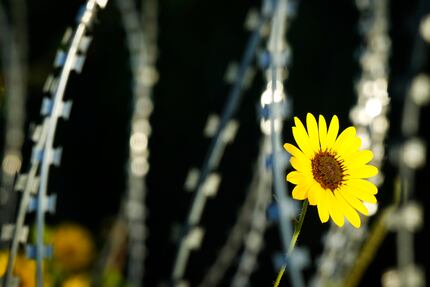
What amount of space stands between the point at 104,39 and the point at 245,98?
0.84 m

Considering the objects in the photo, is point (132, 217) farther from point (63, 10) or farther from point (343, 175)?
point (63, 10)

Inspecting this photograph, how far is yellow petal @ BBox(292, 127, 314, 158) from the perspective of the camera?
2.06ft

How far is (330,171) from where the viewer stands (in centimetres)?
66

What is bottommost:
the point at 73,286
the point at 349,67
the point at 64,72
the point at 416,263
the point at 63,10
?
the point at 73,286

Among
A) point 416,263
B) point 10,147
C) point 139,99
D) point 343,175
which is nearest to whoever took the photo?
point 343,175

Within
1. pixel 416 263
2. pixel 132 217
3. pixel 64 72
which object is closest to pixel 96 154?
pixel 132 217

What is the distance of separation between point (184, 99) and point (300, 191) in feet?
8.01

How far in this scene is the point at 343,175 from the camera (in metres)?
0.69

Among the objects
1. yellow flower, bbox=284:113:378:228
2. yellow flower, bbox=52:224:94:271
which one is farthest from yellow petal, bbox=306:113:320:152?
yellow flower, bbox=52:224:94:271

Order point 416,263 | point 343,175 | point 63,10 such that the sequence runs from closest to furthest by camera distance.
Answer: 1. point 343,175
2. point 416,263
3. point 63,10

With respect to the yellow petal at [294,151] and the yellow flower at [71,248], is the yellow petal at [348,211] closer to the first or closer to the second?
the yellow petal at [294,151]

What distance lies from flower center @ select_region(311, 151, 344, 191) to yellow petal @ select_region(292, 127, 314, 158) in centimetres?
1

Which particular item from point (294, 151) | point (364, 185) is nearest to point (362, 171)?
point (364, 185)

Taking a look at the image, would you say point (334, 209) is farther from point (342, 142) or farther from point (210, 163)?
point (210, 163)
